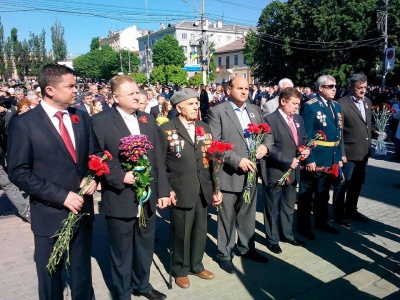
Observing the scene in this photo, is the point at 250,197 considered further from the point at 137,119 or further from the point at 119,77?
the point at 119,77

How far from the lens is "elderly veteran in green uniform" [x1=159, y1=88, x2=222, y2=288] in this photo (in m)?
3.85

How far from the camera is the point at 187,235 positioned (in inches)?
157

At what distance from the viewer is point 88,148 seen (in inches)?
123

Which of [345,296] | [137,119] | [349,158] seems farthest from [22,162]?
[349,158]

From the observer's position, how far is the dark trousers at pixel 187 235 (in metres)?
3.95

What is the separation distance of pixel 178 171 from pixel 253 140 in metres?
1.05

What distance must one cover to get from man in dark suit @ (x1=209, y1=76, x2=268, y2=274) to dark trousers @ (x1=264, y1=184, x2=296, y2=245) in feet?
1.46

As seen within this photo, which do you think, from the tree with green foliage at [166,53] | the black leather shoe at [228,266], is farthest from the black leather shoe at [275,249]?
the tree with green foliage at [166,53]

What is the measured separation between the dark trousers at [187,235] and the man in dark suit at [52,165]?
1166 millimetres

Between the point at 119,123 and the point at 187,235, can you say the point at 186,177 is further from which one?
the point at 119,123

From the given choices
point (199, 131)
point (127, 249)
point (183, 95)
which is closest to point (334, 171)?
point (199, 131)

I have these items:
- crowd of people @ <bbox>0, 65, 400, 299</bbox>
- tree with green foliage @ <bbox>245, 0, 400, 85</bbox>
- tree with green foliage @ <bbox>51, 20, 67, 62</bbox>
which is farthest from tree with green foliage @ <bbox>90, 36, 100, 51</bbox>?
crowd of people @ <bbox>0, 65, 400, 299</bbox>

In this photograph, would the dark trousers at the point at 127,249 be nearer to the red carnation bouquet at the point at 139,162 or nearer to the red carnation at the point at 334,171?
the red carnation bouquet at the point at 139,162

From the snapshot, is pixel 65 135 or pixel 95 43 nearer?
pixel 65 135
